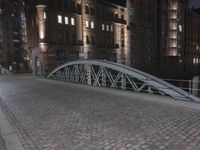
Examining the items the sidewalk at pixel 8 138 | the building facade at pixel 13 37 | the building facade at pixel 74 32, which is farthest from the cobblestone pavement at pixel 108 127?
the building facade at pixel 13 37

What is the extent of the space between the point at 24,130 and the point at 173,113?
5.42 m

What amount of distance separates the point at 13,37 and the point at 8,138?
7061cm

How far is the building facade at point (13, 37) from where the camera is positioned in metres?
65.4

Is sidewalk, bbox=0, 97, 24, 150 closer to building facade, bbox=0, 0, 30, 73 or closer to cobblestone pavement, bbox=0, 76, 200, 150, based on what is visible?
cobblestone pavement, bbox=0, 76, 200, 150

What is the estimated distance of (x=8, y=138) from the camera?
5629mm

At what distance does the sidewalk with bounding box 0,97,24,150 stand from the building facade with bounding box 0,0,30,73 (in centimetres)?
6204

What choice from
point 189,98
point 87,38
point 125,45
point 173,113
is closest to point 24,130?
point 173,113

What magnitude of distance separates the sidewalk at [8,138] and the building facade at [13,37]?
62039mm

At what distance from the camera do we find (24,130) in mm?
6230

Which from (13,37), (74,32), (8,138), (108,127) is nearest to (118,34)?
(74,32)

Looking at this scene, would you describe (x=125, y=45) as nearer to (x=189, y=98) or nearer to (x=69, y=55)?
(x=69, y=55)

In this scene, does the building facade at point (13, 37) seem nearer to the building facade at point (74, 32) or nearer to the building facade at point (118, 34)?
the building facade at point (118, 34)

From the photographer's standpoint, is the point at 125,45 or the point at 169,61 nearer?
the point at 125,45

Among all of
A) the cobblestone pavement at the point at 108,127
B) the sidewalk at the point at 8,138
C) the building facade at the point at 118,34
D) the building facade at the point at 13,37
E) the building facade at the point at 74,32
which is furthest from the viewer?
the building facade at the point at 13,37
